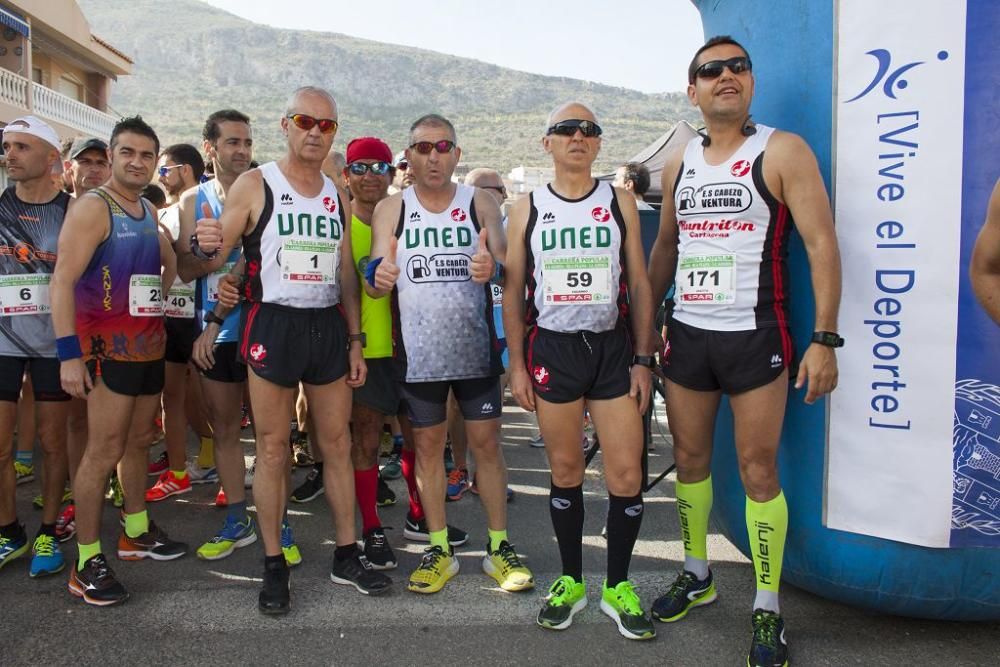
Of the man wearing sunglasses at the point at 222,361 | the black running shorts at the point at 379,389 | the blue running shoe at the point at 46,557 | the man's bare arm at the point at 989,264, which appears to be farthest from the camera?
the black running shorts at the point at 379,389

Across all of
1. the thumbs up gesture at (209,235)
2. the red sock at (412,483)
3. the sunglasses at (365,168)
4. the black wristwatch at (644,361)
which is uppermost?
the sunglasses at (365,168)

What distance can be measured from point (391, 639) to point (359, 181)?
2.21 m

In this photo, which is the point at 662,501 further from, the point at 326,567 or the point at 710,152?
the point at 710,152

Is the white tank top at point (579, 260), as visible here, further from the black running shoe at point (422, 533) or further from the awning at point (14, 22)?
the awning at point (14, 22)

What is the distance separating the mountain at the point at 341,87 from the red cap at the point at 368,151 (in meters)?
46.4

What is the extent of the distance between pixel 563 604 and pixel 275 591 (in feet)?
4.02

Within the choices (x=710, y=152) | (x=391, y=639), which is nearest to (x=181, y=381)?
(x=391, y=639)

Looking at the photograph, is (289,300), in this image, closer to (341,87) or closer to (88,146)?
(88,146)

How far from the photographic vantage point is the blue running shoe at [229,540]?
151 inches

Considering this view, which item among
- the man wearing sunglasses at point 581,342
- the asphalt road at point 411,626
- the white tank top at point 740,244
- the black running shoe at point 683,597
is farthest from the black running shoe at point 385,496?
A: the white tank top at point 740,244

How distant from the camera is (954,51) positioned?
2568 millimetres

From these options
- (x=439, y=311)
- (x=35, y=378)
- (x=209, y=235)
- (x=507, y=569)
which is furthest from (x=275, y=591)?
(x=35, y=378)

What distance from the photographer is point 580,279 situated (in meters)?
3.07

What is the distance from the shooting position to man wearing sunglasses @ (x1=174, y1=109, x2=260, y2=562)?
12.0 ft
